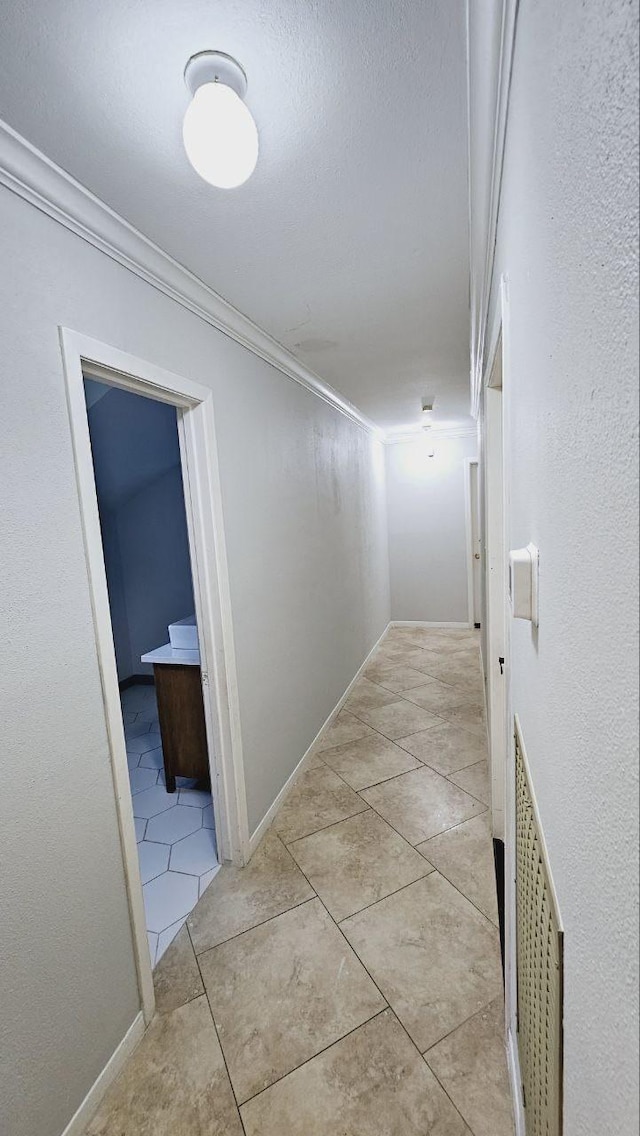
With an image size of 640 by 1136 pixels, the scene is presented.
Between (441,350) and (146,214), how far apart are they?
6.05 feet

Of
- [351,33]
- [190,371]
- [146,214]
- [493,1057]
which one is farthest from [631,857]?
[190,371]

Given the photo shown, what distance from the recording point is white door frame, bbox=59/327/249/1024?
1.28 metres

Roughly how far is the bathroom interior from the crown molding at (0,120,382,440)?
54 cm

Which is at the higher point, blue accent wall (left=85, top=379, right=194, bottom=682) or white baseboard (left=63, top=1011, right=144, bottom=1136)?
blue accent wall (left=85, top=379, right=194, bottom=682)

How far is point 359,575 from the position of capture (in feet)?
14.2

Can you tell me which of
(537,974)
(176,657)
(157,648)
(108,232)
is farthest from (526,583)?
(157,648)

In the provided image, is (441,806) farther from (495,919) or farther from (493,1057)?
(493,1057)

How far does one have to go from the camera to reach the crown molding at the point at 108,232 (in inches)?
42.6

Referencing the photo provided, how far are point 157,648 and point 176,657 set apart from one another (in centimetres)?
116

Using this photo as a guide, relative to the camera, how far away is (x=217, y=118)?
930 mm

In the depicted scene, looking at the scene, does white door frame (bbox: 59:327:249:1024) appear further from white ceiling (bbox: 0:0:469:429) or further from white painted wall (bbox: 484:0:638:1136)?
white painted wall (bbox: 484:0:638:1136)

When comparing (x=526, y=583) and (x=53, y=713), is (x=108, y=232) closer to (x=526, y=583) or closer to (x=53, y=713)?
(x=53, y=713)

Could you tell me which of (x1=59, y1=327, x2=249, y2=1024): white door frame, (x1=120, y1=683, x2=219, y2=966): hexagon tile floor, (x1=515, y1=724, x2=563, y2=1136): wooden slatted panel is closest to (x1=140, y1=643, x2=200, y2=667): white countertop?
(x1=59, y1=327, x2=249, y2=1024): white door frame

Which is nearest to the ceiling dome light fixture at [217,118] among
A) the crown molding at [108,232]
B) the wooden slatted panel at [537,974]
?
the crown molding at [108,232]
